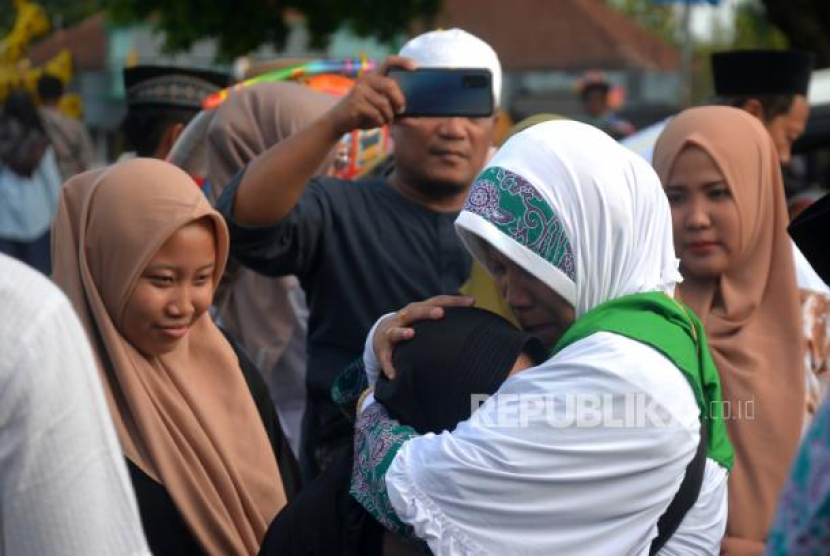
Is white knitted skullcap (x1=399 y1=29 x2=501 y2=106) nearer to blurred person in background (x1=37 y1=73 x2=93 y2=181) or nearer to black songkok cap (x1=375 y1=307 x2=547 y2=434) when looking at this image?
black songkok cap (x1=375 y1=307 x2=547 y2=434)

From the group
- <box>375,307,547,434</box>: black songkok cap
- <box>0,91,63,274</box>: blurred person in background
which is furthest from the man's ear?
<box>0,91,63,274</box>: blurred person in background

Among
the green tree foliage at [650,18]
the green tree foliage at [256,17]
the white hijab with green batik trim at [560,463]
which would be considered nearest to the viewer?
the white hijab with green batik trim at [560,463]

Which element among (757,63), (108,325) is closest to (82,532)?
(108,325)

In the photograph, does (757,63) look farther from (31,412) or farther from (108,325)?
(31,412)

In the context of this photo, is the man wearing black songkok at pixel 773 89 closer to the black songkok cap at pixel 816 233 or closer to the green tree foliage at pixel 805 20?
the black songkok cap at pixel 816 233

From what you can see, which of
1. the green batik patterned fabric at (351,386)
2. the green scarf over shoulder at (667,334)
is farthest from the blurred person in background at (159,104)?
the green scarf over shoulder at (667,334)

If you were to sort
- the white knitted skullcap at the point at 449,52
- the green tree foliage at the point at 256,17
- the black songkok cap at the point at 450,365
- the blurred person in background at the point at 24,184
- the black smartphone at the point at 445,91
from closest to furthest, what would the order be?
1. the black songkok cap at the point at 450,365
2. the black smartphone at the point at 445,91
3. the white knitted skullcap at the point at 449,52
4. the blurred person in background at the point at 24,184
5. the green tree foliage at the point at 256,17

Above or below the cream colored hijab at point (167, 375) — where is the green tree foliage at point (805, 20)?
below

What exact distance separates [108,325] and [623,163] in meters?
1.25

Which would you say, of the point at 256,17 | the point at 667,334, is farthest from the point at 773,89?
the point at 256,17

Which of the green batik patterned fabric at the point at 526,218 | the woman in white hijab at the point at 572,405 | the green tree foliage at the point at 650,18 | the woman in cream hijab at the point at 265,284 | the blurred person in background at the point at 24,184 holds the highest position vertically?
the green batik patterned fabric at the point at 526,218

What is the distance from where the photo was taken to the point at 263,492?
3.57 m

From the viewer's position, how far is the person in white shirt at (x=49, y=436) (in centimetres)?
185

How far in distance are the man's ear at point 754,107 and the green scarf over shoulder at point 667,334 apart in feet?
10.3
